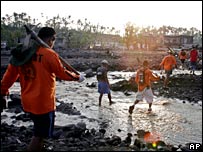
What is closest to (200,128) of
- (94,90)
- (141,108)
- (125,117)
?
(125,117)

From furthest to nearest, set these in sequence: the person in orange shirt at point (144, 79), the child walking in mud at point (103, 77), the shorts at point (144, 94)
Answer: the child walking in mud at point (103, 77) < the shorts at point (144, 94) < the person in orange shirt at point (144, 79)

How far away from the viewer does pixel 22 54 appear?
15.7ft

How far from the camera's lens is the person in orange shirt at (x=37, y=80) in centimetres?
473

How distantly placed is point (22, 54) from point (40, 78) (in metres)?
0.39

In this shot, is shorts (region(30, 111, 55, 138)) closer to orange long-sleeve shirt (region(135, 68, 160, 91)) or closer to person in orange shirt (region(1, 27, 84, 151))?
person in orange shirt (region(1, 27, 84, 151))

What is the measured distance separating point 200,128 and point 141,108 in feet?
10.3

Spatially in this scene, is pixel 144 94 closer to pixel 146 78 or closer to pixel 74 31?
pixel 146 78

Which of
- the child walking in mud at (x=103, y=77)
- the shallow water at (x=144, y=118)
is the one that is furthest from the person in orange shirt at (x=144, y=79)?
the child walking in mud at (x=103, y=77)

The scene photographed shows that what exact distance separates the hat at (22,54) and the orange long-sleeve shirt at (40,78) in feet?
0.19

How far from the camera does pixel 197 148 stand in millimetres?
7172

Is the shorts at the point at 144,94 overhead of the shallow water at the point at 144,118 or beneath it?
overhead

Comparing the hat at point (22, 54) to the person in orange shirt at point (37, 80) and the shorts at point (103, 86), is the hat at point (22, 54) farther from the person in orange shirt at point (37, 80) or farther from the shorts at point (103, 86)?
the shorts at point (103, 86)

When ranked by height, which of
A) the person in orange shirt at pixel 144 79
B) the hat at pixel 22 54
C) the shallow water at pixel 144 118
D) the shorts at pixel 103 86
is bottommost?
the shallow water at pixel 144 118

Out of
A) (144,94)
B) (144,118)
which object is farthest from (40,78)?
(144,94)
